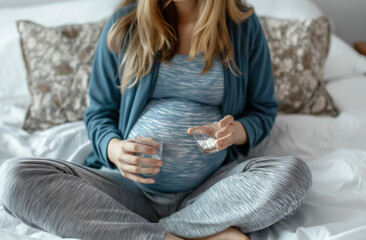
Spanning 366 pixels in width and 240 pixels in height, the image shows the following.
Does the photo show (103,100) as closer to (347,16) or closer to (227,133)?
(227,133)

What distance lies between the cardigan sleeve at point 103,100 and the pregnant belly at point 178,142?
89mm

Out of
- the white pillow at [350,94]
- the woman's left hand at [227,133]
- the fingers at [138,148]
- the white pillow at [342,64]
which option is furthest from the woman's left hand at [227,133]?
the white pillow at [342,64]

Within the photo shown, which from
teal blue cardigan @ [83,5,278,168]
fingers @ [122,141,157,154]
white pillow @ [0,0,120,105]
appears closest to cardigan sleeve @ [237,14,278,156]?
teal blue cardigan @ [83,5,278,168]

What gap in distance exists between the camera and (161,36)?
1.04m

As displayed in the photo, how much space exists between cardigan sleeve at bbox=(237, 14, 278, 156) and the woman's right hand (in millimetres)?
329

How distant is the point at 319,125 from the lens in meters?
1.33

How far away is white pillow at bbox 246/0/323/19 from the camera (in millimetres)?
1630

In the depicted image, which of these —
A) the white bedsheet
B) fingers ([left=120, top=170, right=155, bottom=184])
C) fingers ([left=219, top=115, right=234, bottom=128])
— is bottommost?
the white bedsheet

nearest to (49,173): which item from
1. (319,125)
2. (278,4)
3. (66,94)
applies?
(66,94)

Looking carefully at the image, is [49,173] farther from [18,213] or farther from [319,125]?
[319,125]

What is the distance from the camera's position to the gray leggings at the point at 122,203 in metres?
0.83

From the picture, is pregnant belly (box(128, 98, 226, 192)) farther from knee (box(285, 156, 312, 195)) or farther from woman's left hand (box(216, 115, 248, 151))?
knee (box(285, 156, 312, 195))

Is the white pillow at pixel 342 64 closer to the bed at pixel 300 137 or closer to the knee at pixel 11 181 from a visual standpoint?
the bed at pixel 300 137

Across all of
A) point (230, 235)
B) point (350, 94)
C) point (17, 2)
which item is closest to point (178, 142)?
point (230, 235)
